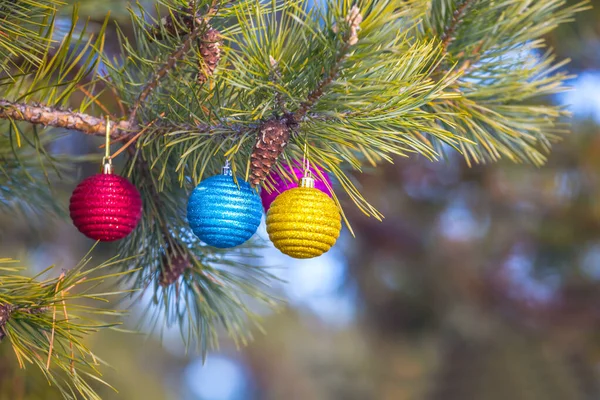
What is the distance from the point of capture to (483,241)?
150cm

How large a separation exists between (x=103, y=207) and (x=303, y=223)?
136 millimetres

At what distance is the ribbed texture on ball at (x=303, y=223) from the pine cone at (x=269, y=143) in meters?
0.02

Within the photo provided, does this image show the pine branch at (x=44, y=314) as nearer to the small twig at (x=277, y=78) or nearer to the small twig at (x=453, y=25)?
the small twig at (x=277, y=78)

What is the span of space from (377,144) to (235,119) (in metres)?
0.09

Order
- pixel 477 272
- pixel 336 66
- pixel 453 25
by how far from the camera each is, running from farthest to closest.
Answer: pixel 477 272 → pixel 453 25 → pixel 336 66

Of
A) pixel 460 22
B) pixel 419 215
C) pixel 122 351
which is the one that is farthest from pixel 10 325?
pixel 419 215

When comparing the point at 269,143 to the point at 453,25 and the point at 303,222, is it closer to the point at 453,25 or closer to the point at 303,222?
the point at 303,222

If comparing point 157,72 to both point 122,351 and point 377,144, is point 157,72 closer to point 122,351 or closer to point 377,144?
point 377,144

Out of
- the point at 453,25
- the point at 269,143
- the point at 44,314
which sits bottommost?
the point at 44,314

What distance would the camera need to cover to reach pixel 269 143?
386mm

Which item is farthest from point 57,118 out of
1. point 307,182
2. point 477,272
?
point 477,272

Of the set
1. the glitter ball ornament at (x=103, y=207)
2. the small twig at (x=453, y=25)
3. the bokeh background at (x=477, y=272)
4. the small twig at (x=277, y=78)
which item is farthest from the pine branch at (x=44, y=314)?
the bokeh background at (x=477, y=272)

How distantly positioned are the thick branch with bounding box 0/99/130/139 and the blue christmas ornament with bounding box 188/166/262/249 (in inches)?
3.2

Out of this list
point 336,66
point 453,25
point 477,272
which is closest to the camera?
point 336,66
